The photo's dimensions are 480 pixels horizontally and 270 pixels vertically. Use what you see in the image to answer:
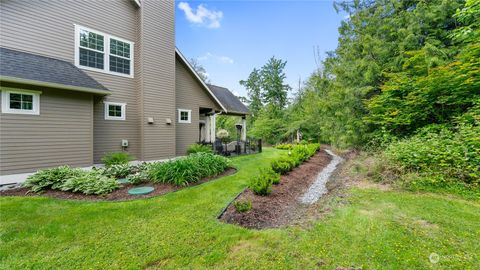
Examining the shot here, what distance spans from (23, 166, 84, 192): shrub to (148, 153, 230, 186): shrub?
2.22 m

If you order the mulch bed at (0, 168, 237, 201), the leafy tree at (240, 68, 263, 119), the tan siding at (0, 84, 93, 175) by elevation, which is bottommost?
the mulch bed at (0, 168, 237, 201)

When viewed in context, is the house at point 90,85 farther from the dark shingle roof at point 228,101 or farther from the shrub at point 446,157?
the shrub at point 446,157

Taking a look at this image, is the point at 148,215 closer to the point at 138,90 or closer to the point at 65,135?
the point at 65,135

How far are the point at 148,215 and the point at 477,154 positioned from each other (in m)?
7.79

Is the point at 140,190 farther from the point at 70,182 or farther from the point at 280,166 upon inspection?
the point at 280,166

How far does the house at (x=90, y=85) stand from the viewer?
19.3 feet

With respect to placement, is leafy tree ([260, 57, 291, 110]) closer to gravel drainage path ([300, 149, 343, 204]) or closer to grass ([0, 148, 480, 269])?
gravel drainage path ([300, 149, 343, 204])

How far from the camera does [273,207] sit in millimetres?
4672

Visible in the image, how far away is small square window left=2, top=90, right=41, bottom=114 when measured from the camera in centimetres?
561

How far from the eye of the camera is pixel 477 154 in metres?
→ 4.83

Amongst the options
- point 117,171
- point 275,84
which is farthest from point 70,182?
point 275,84

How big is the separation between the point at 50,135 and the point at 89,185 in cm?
268

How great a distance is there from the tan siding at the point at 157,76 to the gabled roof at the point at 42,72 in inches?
87.5

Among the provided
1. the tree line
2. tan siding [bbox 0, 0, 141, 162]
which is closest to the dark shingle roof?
the tree line
